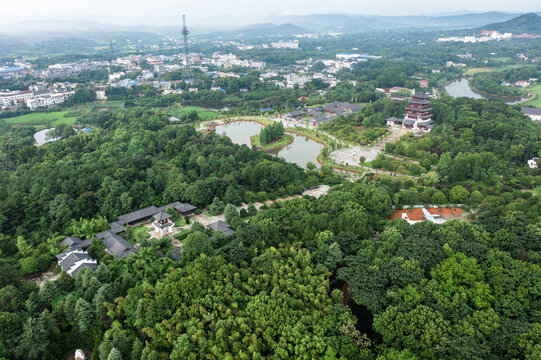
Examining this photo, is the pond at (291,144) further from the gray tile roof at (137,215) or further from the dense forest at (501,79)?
→ the dense forest at (501,79)

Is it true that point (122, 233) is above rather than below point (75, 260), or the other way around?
below

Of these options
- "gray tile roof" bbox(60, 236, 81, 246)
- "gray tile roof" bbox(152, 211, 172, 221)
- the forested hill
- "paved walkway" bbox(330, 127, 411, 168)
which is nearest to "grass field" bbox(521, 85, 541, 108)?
"paved walkway" bbox(330, 127, 411, 168)

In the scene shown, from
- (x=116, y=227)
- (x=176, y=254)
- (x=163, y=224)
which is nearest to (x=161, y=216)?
(x=163, y=224)

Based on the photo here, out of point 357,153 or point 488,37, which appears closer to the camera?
point 357,153

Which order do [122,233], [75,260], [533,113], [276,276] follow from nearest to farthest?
[276,276] → [75,260] → [122,233] → [533,113]

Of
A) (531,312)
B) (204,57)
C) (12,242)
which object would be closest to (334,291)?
(531,312)

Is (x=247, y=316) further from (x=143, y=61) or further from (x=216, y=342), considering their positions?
(x=143, y=61)

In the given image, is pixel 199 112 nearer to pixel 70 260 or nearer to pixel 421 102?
pixel 421 102

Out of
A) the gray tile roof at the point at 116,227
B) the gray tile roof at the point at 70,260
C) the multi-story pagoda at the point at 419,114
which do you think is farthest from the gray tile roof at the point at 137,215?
the multi-story pagoda at the point at 419,114
